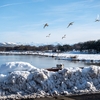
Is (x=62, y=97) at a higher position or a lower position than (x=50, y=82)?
lower

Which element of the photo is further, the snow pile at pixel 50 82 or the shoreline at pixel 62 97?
the snow pile at pixel 50 82

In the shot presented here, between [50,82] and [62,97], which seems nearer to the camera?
[62,97]

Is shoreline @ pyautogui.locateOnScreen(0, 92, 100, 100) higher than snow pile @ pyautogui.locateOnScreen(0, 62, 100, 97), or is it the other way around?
snow pile @ pyautogui.locateOnScreen(0, 62, 100, 97)

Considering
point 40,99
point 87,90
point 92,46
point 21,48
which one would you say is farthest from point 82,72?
point 21,48

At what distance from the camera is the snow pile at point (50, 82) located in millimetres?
9477

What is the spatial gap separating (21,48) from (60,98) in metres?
114

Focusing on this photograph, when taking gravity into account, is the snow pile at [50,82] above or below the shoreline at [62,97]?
above

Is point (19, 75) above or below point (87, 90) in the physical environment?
above

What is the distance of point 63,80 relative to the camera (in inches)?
394

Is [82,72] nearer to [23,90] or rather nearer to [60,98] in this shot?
[60,98]

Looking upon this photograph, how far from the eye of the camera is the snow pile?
9.48 meters

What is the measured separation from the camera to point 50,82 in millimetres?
9883

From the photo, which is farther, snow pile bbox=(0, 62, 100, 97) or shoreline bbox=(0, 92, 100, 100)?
snow pile bbox=(0, 62, 100, 97)

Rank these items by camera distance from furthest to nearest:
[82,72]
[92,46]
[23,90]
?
[92,46] < [82,72] < [23,90]
